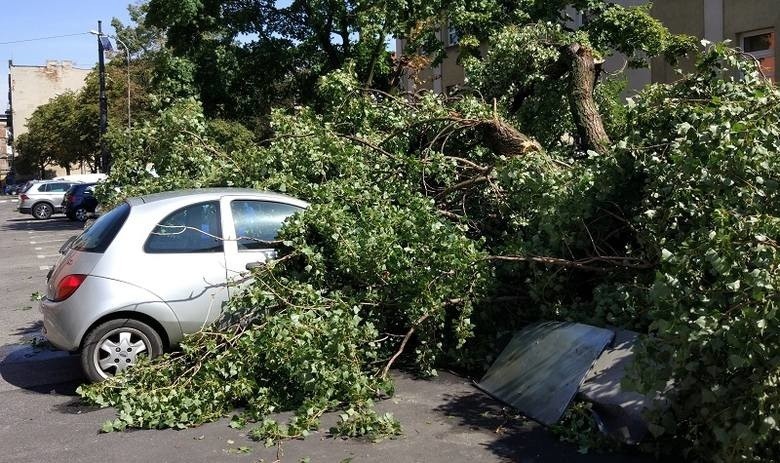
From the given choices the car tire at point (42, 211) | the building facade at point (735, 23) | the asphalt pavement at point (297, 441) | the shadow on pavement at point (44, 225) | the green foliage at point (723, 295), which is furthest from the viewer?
the car tire at point (42, 211)

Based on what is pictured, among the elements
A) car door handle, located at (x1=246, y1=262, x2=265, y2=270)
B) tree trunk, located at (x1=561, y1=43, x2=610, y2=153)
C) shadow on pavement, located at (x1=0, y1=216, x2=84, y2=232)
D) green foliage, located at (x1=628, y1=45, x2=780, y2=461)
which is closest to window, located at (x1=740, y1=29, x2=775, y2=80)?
tree trunk, located at (x1=561, y1=43, x2=610, y2=153)

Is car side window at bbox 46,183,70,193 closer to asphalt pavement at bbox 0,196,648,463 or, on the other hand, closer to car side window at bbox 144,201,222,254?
asphalt pavement at bbox 0,196,648,463

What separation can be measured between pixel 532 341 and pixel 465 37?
10807 mm

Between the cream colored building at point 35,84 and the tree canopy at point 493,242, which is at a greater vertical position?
the cream colored building at point 35,84

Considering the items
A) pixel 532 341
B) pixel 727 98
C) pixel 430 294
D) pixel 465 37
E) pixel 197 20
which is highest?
pixel 197 20

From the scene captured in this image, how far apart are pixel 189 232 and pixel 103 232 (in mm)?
753

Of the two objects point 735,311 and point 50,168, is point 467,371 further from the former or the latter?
point 50,168

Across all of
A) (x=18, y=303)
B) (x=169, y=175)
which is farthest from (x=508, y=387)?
(x=18, y=303)

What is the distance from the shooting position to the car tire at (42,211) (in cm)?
3441

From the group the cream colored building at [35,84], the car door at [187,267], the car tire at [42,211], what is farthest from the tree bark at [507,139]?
the cream colored building at [35,84]

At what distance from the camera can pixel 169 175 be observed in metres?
9.08

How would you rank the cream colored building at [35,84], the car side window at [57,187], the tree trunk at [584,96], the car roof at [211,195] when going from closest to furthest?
the car roof at [211,195] < the tree trunk at [584,96] < the car side window at [57,187] < the cream colored building at [35,84]

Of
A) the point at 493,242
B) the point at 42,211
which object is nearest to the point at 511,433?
the point at 493,242

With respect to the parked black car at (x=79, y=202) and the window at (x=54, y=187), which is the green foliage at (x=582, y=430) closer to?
the parked black car at (x=79, y=202)
